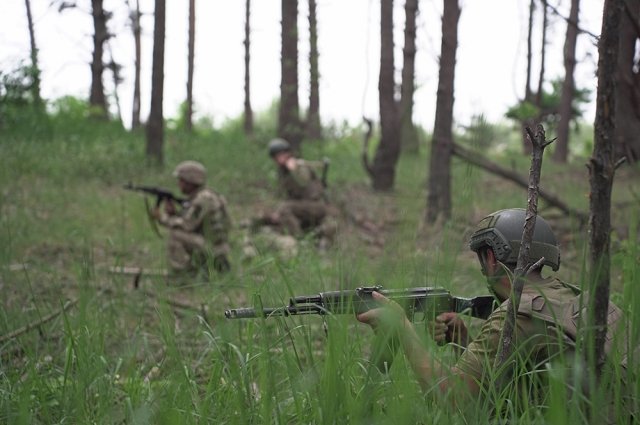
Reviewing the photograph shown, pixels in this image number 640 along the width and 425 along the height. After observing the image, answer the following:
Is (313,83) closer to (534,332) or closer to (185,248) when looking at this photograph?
(185,248)

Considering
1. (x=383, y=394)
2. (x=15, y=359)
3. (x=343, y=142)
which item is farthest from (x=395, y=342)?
(x=343, y=142)

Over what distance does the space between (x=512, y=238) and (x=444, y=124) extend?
250 inches

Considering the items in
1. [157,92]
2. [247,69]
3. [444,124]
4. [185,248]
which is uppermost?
[247,69]

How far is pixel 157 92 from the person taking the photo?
12008 millimetres

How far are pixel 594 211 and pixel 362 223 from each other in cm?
779

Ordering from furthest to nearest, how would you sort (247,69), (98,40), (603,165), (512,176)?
1. (247,69)
2. (98,40)
3. (512,176)
4. (603,165)

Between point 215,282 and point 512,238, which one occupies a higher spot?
point 512,238

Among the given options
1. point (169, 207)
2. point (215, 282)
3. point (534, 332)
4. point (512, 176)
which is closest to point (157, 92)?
point (169, 207)

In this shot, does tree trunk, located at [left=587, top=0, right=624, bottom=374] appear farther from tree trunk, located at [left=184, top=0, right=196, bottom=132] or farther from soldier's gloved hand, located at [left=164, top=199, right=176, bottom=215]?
tree trunk, located at [left=184, top=0, right=196, bottom=132]

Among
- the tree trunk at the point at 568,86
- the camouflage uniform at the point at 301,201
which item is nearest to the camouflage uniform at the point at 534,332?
the camouflage uniform at the point at 301,201

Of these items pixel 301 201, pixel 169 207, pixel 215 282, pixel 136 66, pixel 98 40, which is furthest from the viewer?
pixel 136 66

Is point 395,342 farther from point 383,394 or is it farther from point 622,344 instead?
point 622,344

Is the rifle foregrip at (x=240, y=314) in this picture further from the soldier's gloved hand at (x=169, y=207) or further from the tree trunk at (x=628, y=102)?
the soldier's gloved hand at (x=169, y=207)

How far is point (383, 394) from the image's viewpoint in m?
2.13
